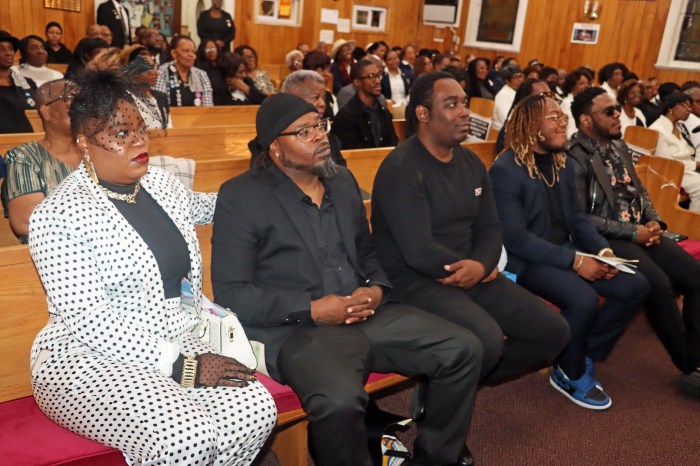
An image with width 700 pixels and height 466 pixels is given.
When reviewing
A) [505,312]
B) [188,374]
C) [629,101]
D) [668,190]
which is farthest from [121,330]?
[629,101]

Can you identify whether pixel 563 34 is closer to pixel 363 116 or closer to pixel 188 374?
pixel 363 116

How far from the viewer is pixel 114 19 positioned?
855cm

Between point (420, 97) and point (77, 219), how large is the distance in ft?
4.95

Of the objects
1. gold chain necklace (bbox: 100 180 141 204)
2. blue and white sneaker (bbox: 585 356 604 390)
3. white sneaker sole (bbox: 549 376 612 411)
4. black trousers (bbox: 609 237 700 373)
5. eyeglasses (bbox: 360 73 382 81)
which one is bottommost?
white sneaker sole (bbox: 549 376 612 411)

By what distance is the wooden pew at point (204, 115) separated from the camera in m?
4.91

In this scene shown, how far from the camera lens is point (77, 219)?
1797 mm

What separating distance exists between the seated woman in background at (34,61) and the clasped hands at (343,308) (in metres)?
4.54

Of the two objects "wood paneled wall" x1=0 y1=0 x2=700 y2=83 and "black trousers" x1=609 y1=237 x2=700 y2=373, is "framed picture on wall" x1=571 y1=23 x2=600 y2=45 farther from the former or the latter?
"black trousers" x1=609 y1=237 x2=700 y2=373

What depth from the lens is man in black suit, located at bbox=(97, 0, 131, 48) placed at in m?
8.52

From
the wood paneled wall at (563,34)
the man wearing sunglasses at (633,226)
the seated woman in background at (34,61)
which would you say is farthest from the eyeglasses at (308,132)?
the wood paneled wall at (563,34)

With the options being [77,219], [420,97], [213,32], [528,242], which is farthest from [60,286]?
[213,32]

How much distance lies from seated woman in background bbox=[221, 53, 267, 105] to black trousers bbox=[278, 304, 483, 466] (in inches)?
184

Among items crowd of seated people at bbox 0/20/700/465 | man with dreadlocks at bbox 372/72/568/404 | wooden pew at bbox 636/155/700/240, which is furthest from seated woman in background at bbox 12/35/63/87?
wooden pew at bbox 636/155/700/240

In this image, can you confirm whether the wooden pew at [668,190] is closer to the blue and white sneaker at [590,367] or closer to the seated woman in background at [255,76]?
the blue and white sneaker at [590,367]
